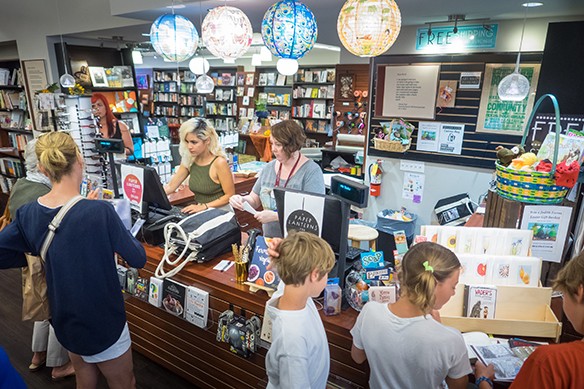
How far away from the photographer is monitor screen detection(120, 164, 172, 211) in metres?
2.40

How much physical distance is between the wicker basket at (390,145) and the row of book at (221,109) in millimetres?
7061

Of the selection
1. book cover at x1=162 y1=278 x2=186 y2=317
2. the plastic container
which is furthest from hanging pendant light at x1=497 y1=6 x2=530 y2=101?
book cover at x1=162 y1=278 x2=186 y2=317

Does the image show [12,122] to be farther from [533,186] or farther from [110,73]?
[533,186]

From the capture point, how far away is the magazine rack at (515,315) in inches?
64.6

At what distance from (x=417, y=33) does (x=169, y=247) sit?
4.03 m

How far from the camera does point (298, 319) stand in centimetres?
132

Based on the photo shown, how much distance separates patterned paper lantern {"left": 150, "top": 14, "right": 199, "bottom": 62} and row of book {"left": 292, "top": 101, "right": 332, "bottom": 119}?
19.4 ft

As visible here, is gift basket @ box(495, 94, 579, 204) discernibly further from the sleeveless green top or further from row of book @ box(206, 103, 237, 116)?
row of book @ box(206, 103, 237, 116)

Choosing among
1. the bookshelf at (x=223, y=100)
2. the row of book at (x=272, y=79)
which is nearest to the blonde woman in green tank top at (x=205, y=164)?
the row of book at (x=272, y=79)

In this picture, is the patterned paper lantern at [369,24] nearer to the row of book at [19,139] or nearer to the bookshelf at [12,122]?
the bookshelf at [12,122]

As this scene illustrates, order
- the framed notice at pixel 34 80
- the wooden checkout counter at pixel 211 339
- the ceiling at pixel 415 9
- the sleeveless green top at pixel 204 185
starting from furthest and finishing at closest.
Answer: the framed notice at pixel 34 80
the ceiling at pixel 415 9
the sleeveless green top at pixel 204 185
the wooden checkout counter at pixel 211 339

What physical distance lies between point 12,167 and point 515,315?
799 cm

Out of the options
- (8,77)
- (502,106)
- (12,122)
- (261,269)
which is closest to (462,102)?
(502,106)

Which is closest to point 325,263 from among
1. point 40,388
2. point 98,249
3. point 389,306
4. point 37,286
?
point 389,306
